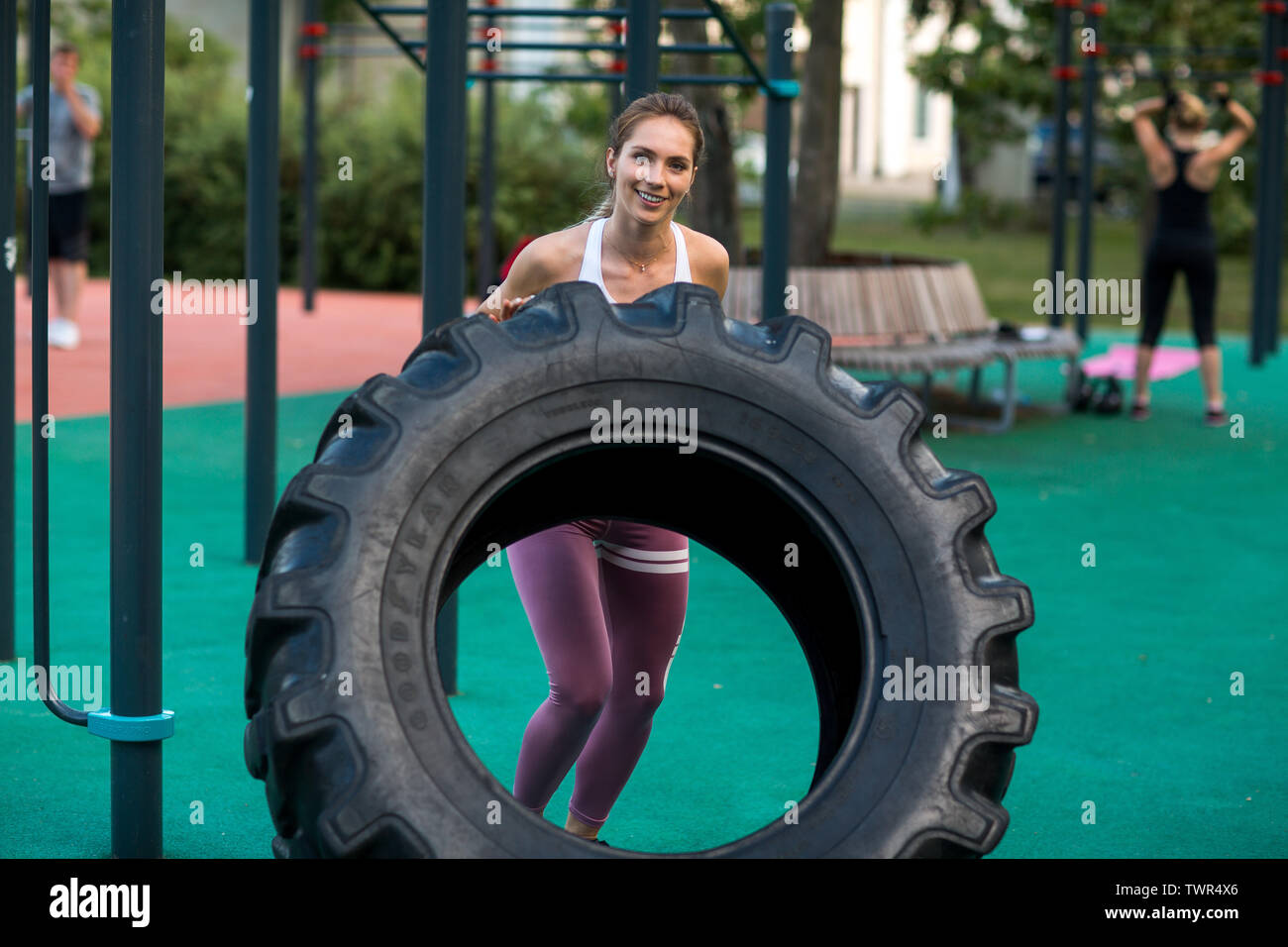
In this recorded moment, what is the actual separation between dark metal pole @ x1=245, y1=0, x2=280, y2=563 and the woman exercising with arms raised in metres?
2.95

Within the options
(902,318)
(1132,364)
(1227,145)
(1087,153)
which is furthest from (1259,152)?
(902,318)

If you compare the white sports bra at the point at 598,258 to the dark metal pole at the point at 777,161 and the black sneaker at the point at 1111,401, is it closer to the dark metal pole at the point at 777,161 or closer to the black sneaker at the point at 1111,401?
the dark metal pole at the point at 777,161

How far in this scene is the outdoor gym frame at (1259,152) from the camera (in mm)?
12789

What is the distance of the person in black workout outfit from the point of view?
10391 mm

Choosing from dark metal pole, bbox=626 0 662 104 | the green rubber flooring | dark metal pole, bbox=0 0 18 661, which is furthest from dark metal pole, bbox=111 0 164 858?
dark metal pole, bbox=626 0 662 104

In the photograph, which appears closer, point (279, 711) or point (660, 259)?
point (279, 711)

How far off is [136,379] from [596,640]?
3.55ft

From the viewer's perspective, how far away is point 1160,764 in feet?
14.6

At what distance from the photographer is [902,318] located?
10.3m

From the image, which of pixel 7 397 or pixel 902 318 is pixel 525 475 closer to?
pixel 7 397

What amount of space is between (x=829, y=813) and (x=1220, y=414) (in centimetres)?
873

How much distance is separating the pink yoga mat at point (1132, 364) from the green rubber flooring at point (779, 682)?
3040 mm
